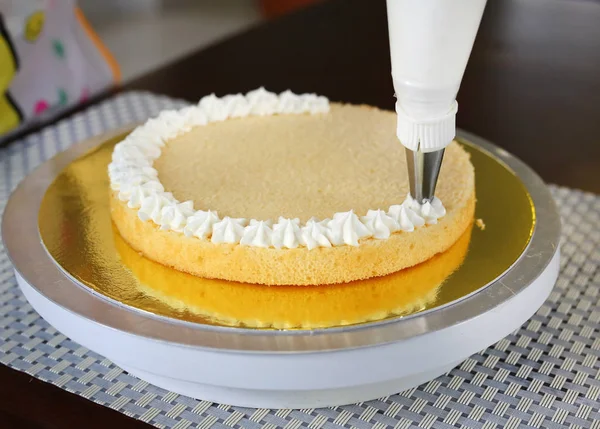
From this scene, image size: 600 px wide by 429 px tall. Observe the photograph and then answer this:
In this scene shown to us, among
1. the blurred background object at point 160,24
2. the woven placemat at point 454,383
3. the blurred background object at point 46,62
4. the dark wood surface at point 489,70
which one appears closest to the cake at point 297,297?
the woven placemat at point 454,383

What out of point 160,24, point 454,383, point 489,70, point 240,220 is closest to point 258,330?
A: point 240,220

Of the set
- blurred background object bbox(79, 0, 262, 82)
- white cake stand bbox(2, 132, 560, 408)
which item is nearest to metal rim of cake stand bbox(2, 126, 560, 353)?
white cake stand bbox(2, 132, 560, 408)

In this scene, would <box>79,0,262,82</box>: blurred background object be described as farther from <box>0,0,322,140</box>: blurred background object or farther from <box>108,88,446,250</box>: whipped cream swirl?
<box>108,88,446,250</box>: whipped cream swirl

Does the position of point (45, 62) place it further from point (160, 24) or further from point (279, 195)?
point (160, 24)

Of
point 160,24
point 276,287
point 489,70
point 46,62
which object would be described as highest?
point 276,287

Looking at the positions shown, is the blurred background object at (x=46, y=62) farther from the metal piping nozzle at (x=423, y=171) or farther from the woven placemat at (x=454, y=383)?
the metal piping nozzle at (x=423, y=171)

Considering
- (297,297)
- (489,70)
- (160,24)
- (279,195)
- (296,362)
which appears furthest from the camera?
(160,24)
